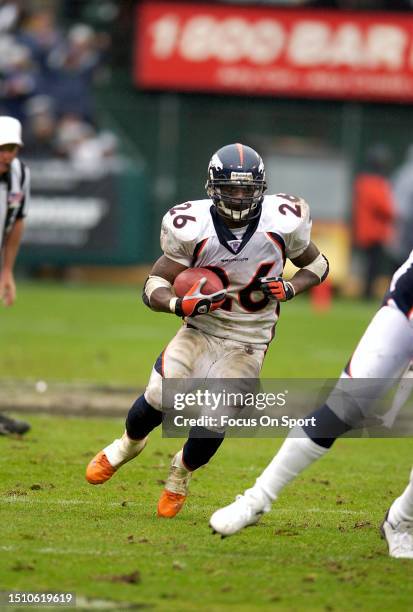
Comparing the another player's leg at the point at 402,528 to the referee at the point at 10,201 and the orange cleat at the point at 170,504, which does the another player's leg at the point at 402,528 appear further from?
the referee at the point at 10,201

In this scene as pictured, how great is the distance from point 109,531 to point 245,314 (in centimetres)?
115

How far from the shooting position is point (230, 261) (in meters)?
5.34

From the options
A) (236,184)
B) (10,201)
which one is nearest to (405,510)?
(236,184)

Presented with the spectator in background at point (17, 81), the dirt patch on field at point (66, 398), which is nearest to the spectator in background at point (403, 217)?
the spectator in background at point (17, 81)

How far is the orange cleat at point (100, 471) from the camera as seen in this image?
5.40 meters

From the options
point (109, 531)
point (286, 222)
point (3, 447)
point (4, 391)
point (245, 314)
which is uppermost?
point (286, 222)

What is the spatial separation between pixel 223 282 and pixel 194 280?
0.17 metres

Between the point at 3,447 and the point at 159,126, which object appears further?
the point at 159,126

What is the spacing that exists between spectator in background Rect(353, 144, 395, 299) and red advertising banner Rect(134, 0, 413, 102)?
223 centimetres

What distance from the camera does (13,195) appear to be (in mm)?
7230

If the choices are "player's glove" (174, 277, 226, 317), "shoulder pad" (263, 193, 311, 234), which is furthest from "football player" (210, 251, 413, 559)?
"shoulder pad" (263, 193, 311, 234)

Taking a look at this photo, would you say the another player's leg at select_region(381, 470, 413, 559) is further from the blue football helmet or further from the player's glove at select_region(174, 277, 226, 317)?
the blue football helmet

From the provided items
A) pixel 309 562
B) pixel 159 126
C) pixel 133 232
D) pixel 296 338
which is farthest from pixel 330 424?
pixel 159 126

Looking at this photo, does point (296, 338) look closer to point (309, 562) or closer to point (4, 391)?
point (4, 391)
